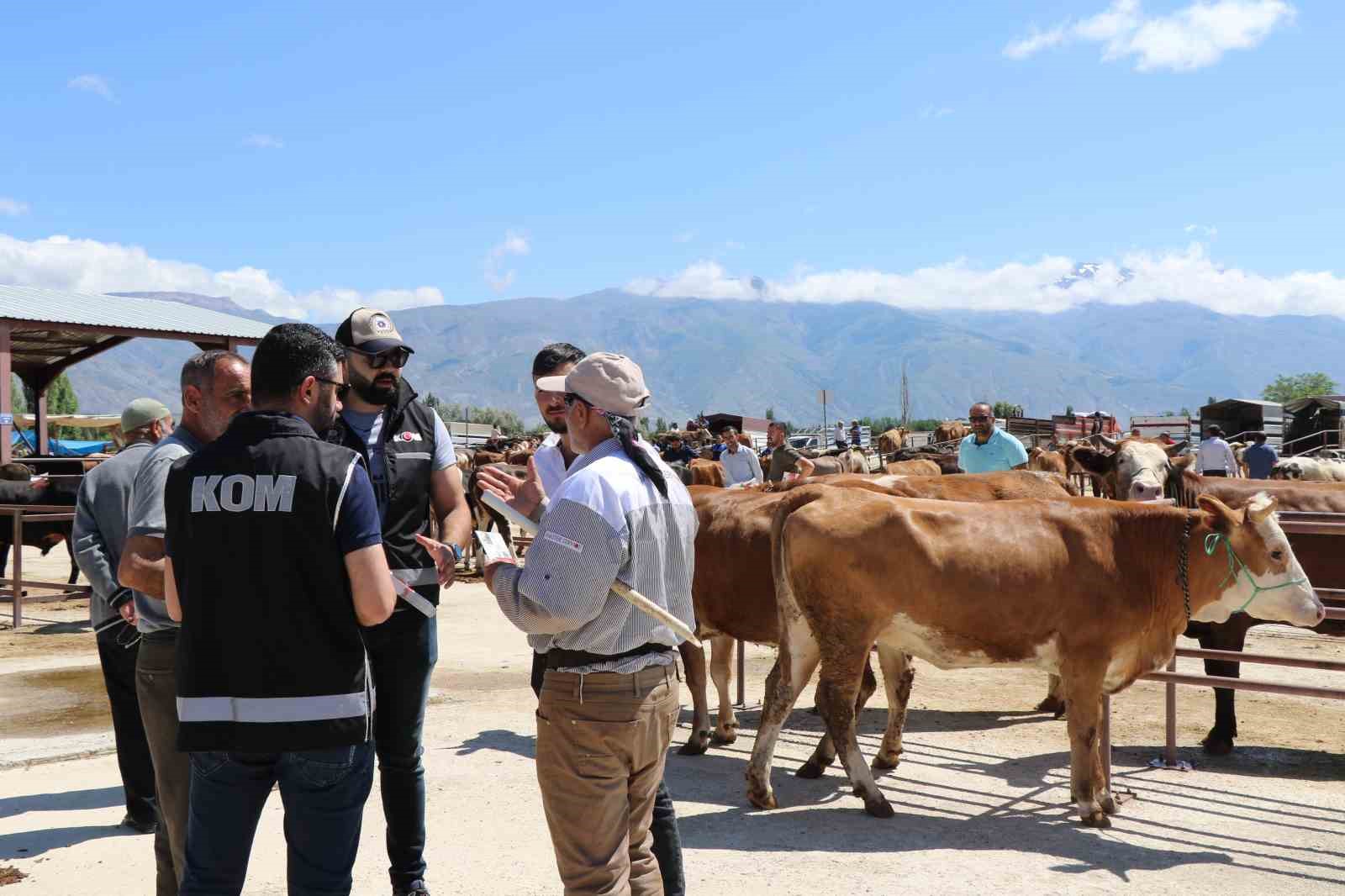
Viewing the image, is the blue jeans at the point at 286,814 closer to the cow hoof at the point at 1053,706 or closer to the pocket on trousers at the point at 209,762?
the pocket on trousers at the point at 209,762

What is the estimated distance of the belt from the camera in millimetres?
3344

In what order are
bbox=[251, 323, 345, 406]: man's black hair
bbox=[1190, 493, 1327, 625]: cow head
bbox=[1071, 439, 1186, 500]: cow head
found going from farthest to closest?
bbox=[1071, 439, 1186, 500]: cow head < bbox=[1190, 493, 1327, 625]: cow head < bbox=[251, 323, 345, 406]: man's black hair

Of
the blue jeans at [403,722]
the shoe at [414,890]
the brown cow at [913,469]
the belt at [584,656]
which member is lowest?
the shoe at [414,890]

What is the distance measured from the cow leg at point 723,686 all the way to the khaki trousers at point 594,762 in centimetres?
417

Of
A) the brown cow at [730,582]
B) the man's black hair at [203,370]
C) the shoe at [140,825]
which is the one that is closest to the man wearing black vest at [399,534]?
the man's black hair at [203,370]

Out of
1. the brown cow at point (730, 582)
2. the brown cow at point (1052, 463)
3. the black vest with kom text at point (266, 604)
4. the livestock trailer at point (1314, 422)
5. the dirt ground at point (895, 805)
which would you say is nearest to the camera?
the black vest with kom text at point (266, 604)

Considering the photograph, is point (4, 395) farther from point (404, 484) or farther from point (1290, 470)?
point (1290, 470)

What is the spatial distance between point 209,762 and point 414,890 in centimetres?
172

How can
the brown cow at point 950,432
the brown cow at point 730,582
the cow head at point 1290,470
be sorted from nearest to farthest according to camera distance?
1. the brown cow at point 730,582
2. the cow head at point 1290,470
3. the brown cow at point 950,432

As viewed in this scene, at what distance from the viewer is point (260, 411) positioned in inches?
125

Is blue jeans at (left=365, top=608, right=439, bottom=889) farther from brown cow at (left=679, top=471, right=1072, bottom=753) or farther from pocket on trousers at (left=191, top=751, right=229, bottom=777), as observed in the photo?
brown cow at (left=679, top=471, right=1072, bottom=753)

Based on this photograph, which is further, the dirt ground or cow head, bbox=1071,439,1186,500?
cow head, bbox=1071,439,1186,500

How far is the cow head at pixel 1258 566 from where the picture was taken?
588cm

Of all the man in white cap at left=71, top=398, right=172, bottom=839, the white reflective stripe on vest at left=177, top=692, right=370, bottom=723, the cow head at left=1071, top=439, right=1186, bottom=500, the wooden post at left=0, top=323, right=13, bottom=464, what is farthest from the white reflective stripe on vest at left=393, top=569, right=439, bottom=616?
the wooden post at left=0, top=323, right=13, bottom=464
